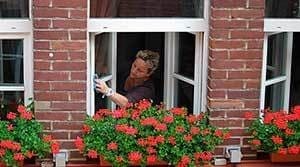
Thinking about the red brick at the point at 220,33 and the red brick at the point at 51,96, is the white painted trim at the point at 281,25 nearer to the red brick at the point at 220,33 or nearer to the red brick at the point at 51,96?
the red brick at the point at 220,33

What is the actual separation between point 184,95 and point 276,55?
668mm

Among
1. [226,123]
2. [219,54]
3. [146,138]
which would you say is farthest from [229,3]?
[146,138]

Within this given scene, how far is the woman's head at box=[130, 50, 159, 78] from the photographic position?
4652mm

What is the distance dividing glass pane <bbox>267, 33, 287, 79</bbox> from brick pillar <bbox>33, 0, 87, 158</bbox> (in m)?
1.24

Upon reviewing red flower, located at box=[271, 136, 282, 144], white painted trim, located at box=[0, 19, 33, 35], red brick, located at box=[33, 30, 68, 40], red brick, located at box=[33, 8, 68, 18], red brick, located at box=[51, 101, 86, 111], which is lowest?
red flower, located at box=[271, 136, 282, 144]

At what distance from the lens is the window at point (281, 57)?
15.2 feet

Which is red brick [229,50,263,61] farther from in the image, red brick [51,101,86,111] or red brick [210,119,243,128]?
red brick [51,101,86,111]

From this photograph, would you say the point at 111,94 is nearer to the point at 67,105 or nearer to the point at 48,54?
the point at 67,105

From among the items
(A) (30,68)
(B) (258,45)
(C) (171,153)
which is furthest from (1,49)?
(B) (258,45)

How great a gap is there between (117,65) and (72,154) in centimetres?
64

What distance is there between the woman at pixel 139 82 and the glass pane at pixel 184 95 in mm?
162

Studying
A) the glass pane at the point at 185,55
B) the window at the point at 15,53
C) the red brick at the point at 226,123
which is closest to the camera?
the window at the point at 15,53

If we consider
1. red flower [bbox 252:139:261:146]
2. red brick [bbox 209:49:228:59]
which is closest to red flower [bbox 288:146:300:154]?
red flower [bbox 252:139:261:146]

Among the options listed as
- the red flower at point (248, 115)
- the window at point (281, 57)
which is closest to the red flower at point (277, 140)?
the red flower at point (248, 115)
